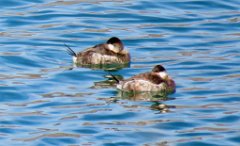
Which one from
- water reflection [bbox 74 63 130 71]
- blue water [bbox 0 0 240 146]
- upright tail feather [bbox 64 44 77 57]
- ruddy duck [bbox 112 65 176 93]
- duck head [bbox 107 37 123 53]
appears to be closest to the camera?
blue water [bbox 0 0 240 146]

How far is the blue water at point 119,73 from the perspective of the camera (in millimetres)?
15547

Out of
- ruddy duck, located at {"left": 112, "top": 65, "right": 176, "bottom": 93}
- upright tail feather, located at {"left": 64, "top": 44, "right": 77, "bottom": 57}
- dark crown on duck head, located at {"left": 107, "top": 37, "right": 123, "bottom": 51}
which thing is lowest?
ruddy duck, located at {"left": 112, "top": 65, "right": 176, "bottom": 93}

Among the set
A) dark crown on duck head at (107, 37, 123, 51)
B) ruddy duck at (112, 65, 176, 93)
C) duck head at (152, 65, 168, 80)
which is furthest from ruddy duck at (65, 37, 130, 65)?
duck head at (152, 65, 168, 80)

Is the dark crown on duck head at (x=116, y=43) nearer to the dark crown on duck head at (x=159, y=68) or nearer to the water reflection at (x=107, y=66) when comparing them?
the water reflection at (x=107, y=66)

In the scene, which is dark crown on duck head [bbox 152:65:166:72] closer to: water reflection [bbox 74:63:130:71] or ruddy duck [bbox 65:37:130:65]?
water reflection [bbox 74:63:130:71]

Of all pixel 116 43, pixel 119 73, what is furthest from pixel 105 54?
pixel 119 73

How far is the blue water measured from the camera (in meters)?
15.5

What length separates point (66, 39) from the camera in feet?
75.0

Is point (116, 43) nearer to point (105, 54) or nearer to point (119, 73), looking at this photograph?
point (105, 54)

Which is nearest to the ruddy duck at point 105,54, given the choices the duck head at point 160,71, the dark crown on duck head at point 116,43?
the dark crown on duck head at point 116,43

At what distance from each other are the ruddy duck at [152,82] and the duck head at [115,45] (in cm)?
224

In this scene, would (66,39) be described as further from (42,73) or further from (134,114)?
(134,114)

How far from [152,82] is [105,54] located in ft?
8.43

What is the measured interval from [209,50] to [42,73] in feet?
13.0
